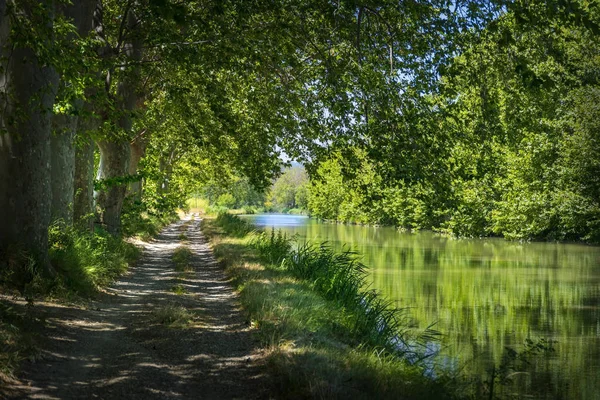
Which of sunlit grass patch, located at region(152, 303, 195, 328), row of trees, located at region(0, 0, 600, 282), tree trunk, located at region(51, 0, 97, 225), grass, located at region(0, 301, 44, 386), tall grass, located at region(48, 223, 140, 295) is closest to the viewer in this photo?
grass, located at region(0, 301, 44, 386)

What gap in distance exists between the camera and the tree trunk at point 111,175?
19547mm

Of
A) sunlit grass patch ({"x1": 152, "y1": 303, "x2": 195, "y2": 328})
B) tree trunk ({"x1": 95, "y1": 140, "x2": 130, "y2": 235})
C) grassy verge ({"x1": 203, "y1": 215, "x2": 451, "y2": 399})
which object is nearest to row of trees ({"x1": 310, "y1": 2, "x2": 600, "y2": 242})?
grassy verge ({"x1": 203, "y1": 215, "x2": 451, "y2": 399})

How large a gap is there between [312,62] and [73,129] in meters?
5.38

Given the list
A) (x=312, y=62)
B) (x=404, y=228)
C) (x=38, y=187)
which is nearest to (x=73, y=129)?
(x=38, y=187)

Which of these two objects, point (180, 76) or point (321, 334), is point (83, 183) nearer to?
point (180, 76)

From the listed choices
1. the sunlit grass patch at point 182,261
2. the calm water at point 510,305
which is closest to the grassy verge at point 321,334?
the sunlit grass patch at point 182,261

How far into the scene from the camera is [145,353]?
24.3 ft

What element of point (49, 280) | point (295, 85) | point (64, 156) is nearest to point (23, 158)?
point (49, 280)

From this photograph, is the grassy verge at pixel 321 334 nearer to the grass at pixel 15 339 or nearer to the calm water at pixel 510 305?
the calm water at pixel 510 305

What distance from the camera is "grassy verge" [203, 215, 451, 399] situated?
6.00 meters

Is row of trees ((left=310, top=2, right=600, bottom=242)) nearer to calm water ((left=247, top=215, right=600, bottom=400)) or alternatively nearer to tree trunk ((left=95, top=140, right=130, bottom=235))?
calm water ((left=247, top=215, right=600, bottom=400))

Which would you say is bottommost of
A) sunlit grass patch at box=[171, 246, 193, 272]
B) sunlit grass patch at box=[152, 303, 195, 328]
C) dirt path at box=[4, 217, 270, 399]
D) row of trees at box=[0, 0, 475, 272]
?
dirt path at box=[4, 217, 270, 399]

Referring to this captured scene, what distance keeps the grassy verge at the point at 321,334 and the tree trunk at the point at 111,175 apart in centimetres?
563

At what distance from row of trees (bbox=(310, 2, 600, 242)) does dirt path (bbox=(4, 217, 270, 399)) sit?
4.11 metres
